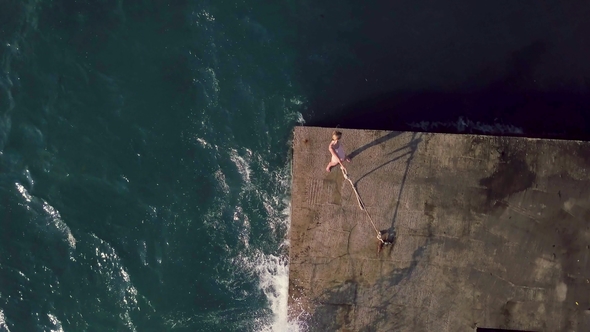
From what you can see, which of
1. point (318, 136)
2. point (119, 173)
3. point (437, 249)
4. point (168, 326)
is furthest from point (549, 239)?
point (119, 173)

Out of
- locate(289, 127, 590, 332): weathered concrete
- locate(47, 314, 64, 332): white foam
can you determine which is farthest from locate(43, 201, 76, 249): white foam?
locate(289, 127, 590, 332): weathered concrete

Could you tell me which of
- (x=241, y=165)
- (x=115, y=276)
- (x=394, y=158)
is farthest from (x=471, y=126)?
(x=115, y=276)

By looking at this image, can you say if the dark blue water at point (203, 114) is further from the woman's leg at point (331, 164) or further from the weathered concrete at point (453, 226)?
the woman's leg at point (331, 164)

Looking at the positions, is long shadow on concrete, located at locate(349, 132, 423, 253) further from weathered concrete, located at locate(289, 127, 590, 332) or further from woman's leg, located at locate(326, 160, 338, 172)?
woman's leg, located at locate(326, 160, 338, 172)

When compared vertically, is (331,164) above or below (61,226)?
above

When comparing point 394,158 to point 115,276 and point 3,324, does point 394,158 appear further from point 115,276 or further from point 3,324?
point 3,324

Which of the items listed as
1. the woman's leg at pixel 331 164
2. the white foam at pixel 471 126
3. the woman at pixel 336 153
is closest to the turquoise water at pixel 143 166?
the woman's leg at pixel 331 164

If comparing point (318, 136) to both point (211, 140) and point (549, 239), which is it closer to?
point (211, 140)
